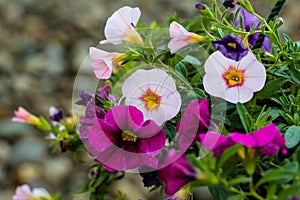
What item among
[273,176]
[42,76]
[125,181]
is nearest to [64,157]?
[125,181]

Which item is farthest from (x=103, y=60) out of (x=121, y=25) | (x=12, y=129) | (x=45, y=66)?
(x=45, y=66)

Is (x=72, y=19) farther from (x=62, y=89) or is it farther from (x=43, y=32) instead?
(x=62, y=89)

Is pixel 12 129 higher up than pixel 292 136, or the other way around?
pixel 292 136

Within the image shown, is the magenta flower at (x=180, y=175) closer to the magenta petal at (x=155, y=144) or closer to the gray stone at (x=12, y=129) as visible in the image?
the magenta petal at (x=155, y=144)

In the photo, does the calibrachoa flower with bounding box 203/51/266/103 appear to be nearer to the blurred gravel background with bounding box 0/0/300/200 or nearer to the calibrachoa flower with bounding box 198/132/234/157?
the calibrachoa flower with bounding box 198/132/234/157

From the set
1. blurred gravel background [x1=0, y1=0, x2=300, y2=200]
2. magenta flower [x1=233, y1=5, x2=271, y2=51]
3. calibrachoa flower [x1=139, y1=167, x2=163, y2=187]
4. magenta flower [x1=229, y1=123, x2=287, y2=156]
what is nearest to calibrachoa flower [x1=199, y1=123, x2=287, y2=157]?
magenta flower [x1=229, y1=123, x2=287, y2=156]

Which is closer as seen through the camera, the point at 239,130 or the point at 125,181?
the point at 239,130

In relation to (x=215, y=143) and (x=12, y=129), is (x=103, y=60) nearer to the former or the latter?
(x=215, y=143)
